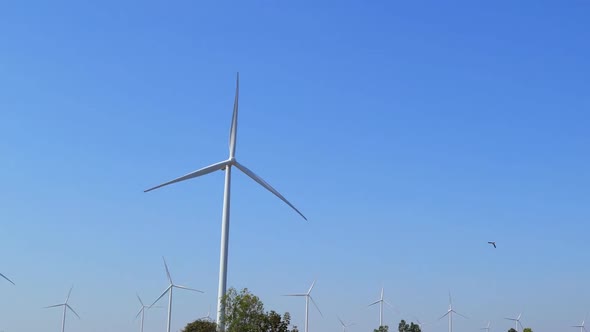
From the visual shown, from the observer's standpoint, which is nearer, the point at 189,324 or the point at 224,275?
the point at 224,275

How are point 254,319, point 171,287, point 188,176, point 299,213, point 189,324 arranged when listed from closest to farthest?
point 254,319 → point 299,213 → point 188,176 → point 189,324 → point 171,287

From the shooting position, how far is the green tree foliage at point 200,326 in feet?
→ 409

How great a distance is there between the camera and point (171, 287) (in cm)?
16000

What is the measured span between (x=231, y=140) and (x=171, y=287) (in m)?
49.7

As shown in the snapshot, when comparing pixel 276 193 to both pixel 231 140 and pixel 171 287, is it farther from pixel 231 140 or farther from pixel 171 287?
pixel 171 287

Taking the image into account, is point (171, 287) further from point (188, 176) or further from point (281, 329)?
point (281, 329)

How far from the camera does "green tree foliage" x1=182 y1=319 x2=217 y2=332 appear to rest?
124775 mm

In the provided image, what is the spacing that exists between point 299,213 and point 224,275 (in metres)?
13.9

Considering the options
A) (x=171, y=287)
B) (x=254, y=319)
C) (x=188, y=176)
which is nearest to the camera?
(x=254, y=319)

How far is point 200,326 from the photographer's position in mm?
128250

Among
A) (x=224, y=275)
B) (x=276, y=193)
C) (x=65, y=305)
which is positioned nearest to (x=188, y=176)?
(x=276, y=193)

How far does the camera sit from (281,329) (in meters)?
101

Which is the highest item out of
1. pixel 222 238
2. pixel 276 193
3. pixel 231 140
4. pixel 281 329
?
pixel 231 140

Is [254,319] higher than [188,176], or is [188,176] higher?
[188,176]
